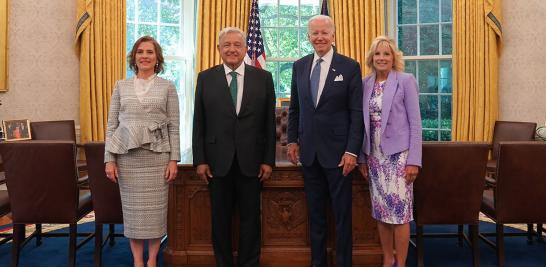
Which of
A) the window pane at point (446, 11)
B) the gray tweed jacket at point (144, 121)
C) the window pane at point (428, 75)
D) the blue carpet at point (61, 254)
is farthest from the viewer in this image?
the window pane at point (428, 75)

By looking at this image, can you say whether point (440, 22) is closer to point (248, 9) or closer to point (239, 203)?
point (248, 9)

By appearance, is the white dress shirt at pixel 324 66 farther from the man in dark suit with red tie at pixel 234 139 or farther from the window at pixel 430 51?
the window at pixel 430 51

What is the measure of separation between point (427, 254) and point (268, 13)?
3.91m

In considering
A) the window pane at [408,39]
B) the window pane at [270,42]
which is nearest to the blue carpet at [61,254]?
the window pane at [270,42]

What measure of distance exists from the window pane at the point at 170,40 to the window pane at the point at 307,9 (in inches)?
67.4

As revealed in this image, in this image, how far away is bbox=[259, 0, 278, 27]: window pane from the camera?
231 inches

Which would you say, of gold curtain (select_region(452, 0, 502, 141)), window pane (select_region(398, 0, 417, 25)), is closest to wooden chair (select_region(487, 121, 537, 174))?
gold curtain (select_region(452, 0, 502, 141))

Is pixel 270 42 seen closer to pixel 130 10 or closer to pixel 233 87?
pixel 130 10

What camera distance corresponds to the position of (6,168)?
263 cm

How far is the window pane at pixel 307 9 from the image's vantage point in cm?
589

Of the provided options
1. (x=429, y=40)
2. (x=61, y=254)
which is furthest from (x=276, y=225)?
(x=429, y=40)

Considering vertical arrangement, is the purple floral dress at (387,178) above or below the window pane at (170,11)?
below

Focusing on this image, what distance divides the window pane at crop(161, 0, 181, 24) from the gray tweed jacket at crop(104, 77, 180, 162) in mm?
3624

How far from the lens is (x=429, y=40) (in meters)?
5.71
